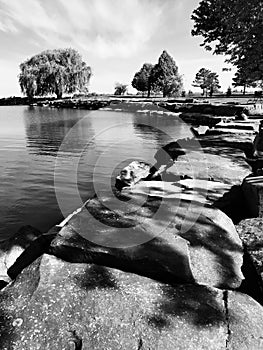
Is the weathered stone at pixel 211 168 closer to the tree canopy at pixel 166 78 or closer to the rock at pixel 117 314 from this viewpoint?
the rock at pixel 117 314

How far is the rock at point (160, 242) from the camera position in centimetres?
288

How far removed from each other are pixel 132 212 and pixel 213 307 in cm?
167

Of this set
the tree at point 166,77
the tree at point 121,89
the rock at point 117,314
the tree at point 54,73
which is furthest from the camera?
the tree at point 121,89

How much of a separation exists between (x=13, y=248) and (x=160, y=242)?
3.12 meters

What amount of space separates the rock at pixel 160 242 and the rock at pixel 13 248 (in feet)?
5.79

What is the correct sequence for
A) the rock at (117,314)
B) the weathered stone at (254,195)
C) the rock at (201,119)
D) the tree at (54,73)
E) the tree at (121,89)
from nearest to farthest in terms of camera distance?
the rock at (117,314) < the weathered stone at (254,195) < the rock at (201,119) < the tree at (54,73) < the tree at (121,89)

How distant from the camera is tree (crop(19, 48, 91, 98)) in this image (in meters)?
62.7

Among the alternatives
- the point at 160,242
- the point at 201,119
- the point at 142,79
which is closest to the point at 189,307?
the point at 160,242

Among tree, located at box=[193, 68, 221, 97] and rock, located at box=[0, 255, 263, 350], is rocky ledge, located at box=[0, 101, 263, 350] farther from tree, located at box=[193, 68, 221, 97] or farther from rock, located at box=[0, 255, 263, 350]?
tree, located at box=[193, 68, 221, 97]

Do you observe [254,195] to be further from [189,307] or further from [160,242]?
[189,307]

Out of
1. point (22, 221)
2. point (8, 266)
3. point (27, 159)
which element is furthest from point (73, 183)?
point (8, 266)

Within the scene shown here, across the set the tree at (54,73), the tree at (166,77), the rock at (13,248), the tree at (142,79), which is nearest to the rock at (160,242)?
the rock at (13,248)

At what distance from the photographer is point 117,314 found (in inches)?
92.5

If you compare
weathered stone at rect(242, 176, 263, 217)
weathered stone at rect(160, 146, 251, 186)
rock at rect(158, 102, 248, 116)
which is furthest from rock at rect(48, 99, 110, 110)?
Answer: weathered stone at rect(242, 176, 263, 217)
